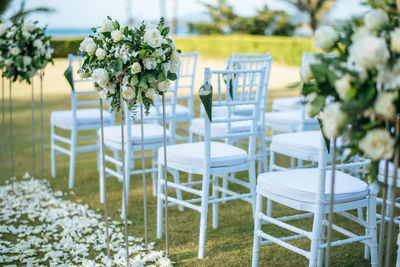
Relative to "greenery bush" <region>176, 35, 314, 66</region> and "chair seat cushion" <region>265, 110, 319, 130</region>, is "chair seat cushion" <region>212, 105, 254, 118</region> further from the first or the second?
"greenery bush" <region>176, 35, 314, 66</region>

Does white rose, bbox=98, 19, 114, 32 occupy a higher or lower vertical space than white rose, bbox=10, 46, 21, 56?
higher

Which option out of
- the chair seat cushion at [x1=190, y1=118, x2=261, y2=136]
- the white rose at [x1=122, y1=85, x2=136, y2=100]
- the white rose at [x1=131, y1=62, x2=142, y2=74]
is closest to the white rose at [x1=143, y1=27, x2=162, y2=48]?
the white rose at [x1=131, y1=62, x2=142, y2=74]

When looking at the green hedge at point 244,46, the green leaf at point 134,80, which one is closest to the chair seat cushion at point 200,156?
the green leaf at point 134,80

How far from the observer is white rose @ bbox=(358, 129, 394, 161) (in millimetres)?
1338

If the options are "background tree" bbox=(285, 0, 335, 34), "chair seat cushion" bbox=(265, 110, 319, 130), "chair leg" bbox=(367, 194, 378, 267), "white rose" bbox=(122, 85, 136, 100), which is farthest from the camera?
"background tree" bbox=(285, 0, 335, 34)

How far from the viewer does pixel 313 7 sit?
2589 cm

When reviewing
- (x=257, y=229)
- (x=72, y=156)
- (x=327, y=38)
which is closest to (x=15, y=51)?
(x=72, y=156)

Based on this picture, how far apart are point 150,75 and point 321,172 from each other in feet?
3.15

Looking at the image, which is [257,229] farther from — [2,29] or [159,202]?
[2,29]

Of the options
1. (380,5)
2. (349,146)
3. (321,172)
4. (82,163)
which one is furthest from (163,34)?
(82,163)

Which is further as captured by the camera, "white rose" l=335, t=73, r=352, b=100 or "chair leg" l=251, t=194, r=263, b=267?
"chair leg" l=251, t=194, r=263, b=267

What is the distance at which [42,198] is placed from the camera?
3.92m

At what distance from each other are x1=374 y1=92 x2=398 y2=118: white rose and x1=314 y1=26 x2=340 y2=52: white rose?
266 millimetres

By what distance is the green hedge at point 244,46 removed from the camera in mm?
16484
